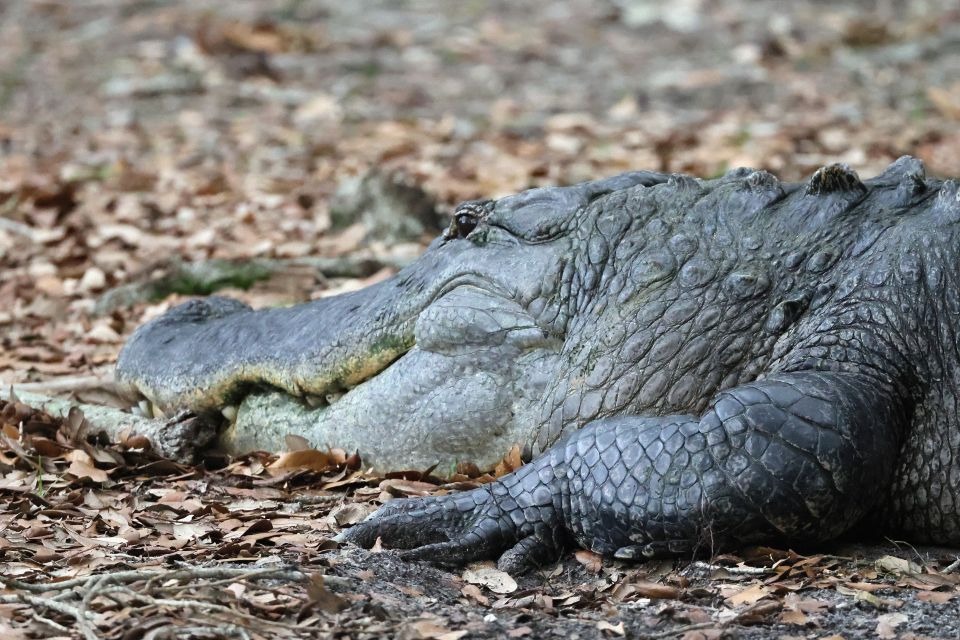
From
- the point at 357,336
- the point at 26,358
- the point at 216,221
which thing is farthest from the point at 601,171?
the point at 357,336

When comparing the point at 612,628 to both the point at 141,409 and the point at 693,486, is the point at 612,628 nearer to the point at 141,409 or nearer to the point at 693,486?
the point at 693,486

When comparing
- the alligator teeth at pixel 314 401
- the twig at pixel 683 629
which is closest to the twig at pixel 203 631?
the twig at pixel 683 629

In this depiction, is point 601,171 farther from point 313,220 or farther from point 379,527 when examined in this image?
point 379,527

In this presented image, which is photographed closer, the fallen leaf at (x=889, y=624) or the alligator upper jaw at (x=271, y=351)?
the fallen leaf at (x=889, y=624)

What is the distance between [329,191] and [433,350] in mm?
4823

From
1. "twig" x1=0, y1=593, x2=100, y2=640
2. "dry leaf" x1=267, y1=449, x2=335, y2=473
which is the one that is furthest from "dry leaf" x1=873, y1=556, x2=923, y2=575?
"twig" x1=0, y1=593, x2=100, y2=640

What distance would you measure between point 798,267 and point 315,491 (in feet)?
5.77

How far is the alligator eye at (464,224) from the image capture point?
441 centimetres

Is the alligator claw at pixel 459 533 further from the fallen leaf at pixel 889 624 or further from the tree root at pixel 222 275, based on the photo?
the tree root at pixel 222 275

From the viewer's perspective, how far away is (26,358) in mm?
6191

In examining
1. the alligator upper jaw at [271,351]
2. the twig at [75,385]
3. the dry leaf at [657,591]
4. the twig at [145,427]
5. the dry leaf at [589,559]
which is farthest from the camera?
the twig at [75,385]

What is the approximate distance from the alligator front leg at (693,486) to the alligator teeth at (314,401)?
2.72 ft

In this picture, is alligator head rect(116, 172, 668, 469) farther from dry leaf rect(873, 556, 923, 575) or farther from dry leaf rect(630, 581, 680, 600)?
dry leaf rect(873, 556, 923, 575)

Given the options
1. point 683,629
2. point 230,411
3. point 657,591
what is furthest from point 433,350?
point 683,629
